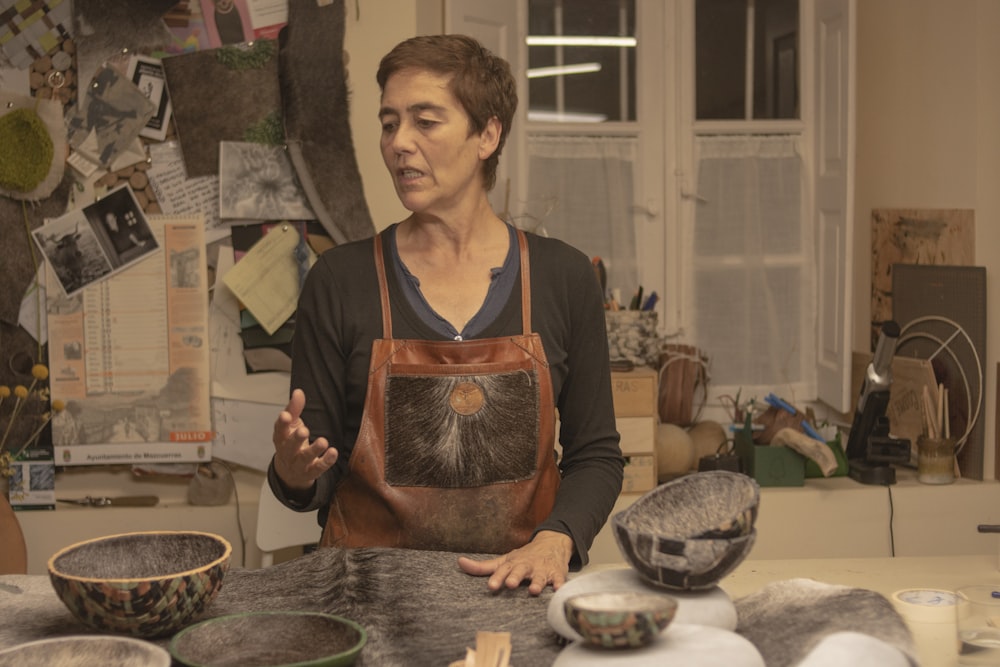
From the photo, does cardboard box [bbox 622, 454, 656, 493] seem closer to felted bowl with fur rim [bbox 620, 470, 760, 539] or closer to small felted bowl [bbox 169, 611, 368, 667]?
felted bowl with fur rim [bbox 620, 470, 760, 539]

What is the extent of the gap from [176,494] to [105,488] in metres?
0.21

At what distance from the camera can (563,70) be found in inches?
152

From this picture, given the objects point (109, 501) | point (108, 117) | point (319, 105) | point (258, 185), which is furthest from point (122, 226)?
point (109, 501)

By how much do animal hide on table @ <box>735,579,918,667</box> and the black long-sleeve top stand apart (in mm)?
575

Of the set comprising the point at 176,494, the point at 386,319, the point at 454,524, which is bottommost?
the point at 176,494

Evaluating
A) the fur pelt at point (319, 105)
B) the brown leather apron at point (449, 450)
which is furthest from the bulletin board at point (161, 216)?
the brown leather apron at point (449, 450)

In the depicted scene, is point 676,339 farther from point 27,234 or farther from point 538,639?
point 538,639

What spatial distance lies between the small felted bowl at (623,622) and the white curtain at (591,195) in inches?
111

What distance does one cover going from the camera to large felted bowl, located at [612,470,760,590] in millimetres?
1170

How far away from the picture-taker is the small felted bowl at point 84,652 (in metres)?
1.09

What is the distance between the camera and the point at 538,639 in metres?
1.24

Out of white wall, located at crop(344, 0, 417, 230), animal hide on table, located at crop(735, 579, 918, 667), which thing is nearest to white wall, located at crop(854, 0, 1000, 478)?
white wall, located at crop(344, 0, 417, 230)

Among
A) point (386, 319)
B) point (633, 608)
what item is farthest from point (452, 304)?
point (633, 608)

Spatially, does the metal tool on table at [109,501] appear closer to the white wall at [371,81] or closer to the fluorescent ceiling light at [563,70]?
the white wall at [371,81]
